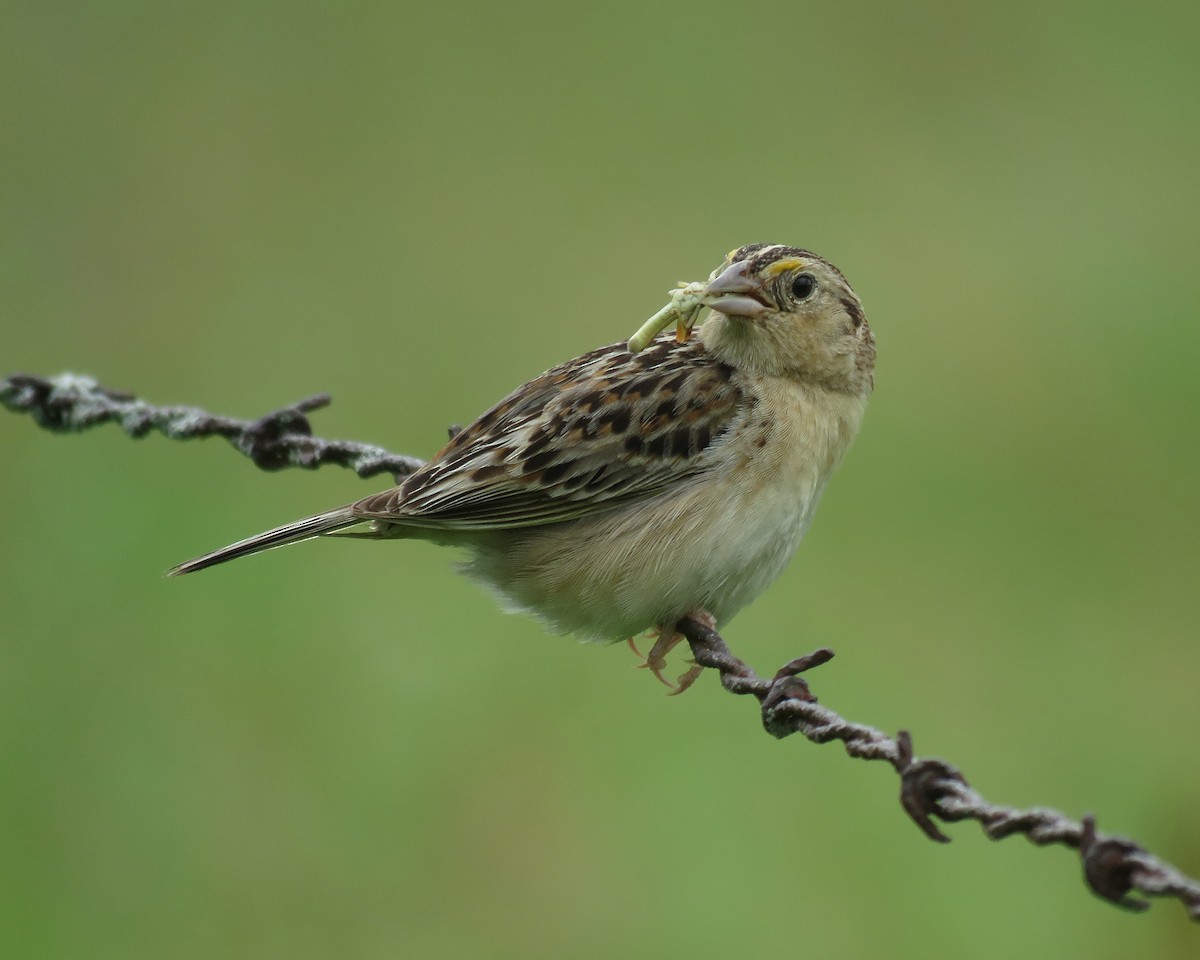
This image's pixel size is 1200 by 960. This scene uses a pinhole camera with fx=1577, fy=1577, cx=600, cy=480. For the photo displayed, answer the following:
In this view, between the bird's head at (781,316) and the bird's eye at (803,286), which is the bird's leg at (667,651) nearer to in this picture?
the bird's head at (781,316)

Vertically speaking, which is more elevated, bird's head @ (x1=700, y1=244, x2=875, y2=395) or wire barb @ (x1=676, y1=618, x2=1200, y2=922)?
bird's head @ (x1=700, y1=244, x2=875, y2=395)

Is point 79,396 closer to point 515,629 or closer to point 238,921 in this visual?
→ point 238,921

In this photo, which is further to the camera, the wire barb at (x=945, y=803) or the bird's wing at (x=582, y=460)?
the bird's wing at (x=582, y=460)

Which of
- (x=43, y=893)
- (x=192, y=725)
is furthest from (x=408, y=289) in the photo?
(x=43, y=893)

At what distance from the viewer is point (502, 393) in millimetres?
9797

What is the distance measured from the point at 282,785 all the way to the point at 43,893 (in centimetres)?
115

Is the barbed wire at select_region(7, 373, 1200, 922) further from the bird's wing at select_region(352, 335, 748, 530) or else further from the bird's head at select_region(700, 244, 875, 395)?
the bird's head at select_region(700, 244, 875, 395)

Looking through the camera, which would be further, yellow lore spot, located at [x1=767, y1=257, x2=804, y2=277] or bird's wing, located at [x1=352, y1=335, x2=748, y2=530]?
yellow lore spot, located at [x1=767, y1=257, x2=804, y2=277]

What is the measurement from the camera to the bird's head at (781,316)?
492 cm

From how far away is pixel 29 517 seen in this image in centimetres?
921

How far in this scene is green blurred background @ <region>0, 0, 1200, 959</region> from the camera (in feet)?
23.5

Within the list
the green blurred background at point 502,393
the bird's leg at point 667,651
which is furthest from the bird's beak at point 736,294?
the green blurred background at point 502,393

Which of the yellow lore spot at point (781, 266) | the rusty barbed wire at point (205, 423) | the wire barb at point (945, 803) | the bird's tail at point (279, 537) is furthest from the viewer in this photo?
the yellow lore spot at point (781, 266)

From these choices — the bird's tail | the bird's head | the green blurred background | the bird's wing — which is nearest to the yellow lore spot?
the bird's head
